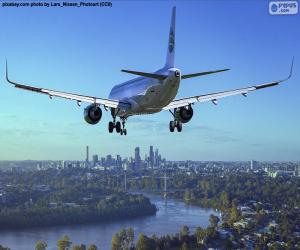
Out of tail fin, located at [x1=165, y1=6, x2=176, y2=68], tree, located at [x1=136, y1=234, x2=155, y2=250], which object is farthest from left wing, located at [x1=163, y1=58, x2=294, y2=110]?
tree, located at [x1=136, y1=234, x2=155, y2=250]

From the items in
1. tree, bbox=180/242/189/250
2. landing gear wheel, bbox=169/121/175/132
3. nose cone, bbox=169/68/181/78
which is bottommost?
tree, bbox=180/242/189/250

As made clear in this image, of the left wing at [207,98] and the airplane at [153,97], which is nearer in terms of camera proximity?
the airplane at [153,97]

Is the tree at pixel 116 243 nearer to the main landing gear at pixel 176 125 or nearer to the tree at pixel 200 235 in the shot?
the tree at pixel 200 235

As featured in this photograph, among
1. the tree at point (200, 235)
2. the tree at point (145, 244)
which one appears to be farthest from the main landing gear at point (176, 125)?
the tree at point (200, 235)

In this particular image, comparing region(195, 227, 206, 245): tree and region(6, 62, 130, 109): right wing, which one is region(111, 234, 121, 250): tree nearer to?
region(195, 227, 206, 245): tree

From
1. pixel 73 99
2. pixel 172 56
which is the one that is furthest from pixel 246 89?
pixel 73 99

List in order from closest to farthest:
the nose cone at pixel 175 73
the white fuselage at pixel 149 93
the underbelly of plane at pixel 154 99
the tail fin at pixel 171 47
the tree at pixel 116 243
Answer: the nose cone at pixel 175 73, the white fuselage at pixel 149 93, the underbelly of plane at pixel 154 99, the tail fin at pixel 171 47, the tree at pixel 116 243

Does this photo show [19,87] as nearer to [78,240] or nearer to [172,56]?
[172,56]

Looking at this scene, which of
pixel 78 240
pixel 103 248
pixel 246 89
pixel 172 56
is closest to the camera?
pixel 172 56
